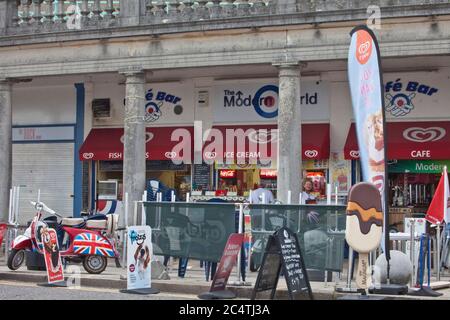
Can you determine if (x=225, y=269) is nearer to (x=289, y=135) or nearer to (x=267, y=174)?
(x=289, y=135)

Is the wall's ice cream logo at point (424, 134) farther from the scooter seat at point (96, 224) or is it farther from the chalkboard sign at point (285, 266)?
the chalkboard sign at point (285, 266)

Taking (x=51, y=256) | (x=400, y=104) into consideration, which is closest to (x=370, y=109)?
(x=51, y=256)

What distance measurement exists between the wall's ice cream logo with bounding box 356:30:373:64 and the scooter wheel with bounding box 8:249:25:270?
7748 millimetres

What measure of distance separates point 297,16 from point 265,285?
24.0ft

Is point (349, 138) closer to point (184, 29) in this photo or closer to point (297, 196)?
point (297, 196)

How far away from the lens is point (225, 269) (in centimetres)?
1171

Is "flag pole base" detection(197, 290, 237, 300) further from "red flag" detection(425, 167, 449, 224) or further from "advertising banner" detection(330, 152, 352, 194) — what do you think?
"advertising banner" detection(330, 152, 352, 194)

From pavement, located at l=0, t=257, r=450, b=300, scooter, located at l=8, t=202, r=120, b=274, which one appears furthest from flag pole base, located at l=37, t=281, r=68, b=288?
scooter, located at l=8, t=202, r=120, b=274

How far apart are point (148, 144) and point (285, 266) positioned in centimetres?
1086

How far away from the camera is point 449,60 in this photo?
17672 millimetres

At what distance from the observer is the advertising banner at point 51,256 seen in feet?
42.7
